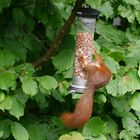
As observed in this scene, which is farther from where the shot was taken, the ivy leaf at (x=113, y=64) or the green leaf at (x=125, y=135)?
the green leaf at (x=125, y=135)

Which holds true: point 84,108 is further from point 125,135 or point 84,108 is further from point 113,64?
point 125,135

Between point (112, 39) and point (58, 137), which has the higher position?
point (112, 39)

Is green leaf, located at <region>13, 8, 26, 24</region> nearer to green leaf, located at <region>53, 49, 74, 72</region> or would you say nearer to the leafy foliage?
the leafy foliage

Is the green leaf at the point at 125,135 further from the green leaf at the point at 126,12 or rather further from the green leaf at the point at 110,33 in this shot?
the green leaf at the point at 126,12

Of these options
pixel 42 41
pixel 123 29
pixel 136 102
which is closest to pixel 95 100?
pixel 136 102

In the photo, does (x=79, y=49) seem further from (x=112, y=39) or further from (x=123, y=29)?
(x=123, y=29)

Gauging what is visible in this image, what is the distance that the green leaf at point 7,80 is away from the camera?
231 cm

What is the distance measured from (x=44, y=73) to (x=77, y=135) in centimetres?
47

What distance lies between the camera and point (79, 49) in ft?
8.04

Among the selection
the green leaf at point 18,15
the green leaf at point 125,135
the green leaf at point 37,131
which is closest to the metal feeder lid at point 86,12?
the green leaf at point 18,15

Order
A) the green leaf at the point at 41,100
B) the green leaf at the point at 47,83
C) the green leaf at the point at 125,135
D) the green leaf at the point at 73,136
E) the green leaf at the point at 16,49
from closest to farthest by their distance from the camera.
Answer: the green leaf at the point at 47,83
the green leaf at the point at 73,136
the green leaf at the point at 16,49
the green leaf at the point at 41,100
the green leaf at the point at 125,135

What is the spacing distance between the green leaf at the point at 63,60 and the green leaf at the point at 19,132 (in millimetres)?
320

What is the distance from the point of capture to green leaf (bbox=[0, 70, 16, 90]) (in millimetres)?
2311

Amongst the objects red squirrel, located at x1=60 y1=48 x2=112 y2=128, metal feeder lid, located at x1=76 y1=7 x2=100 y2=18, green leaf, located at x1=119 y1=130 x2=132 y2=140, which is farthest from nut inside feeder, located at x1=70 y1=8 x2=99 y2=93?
green leaf, located at x1=119 y1=130 x2=132 y2=140
